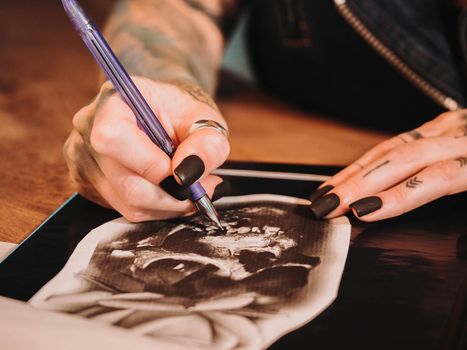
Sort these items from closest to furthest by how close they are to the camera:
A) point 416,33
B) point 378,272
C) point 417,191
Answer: point 378,272 < point 417,191 < point 416,33

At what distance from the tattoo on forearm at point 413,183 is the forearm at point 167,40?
0.93 feet

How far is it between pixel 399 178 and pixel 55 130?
496 mm

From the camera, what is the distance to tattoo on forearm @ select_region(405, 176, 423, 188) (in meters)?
0.56

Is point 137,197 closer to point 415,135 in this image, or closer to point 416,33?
point 415,135

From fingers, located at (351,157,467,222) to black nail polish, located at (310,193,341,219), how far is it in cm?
2

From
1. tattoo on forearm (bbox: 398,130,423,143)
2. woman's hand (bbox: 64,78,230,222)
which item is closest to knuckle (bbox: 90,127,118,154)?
woman's hand (bbox: 64,78,230,222)

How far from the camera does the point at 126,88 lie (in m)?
0.51

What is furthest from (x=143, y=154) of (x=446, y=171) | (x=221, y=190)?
(x=446, y=171)

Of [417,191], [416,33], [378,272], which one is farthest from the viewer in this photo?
[416,33]

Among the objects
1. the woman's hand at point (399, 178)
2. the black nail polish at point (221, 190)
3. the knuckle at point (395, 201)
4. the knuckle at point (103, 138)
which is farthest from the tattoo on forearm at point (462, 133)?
the knuckle at point (103, 138)

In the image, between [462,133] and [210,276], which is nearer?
[210,276]

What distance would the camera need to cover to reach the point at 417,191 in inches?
22.1

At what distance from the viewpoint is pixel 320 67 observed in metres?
0.92

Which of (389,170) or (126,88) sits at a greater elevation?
(126,88)
